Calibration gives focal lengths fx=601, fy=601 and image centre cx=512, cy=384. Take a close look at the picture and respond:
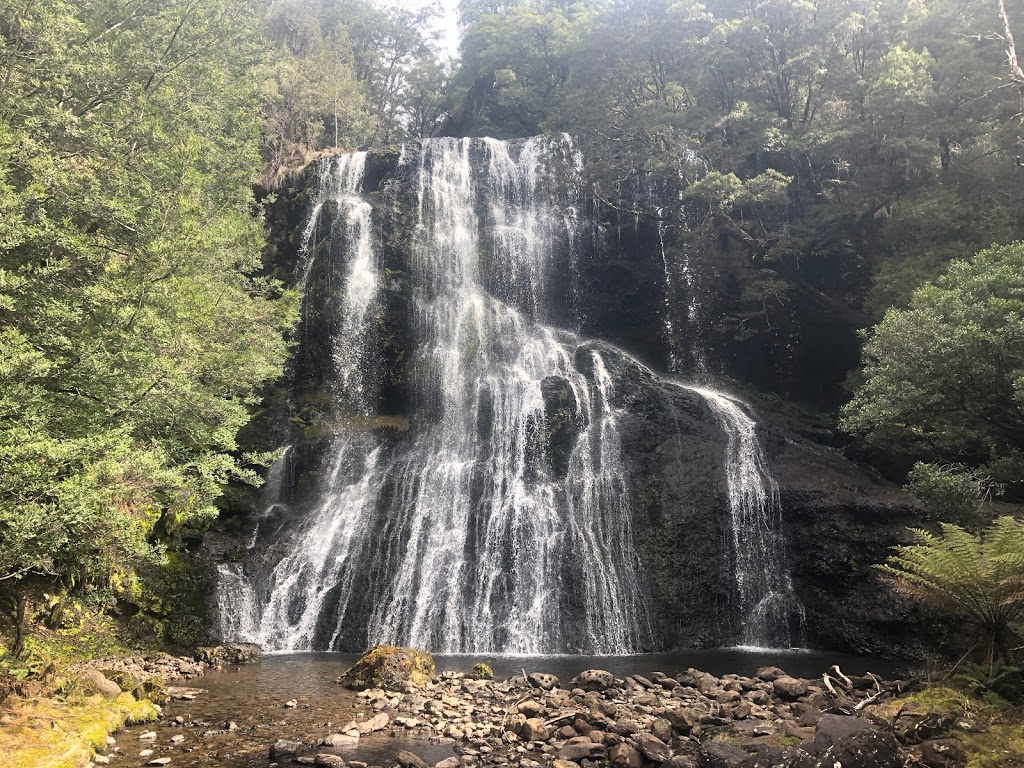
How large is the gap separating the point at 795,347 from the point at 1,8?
27.1 m

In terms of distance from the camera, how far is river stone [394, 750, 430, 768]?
268 inches

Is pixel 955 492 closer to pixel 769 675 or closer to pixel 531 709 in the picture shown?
pixel 769 675

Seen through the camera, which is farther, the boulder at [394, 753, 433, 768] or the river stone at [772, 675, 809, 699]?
the river stone at [772, 675, 809, 699]

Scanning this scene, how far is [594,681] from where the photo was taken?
10.3 meters

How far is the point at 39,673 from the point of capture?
7875 mm

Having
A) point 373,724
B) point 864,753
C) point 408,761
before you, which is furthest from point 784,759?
point 373,724

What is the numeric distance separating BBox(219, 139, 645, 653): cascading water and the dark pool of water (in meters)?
1.56

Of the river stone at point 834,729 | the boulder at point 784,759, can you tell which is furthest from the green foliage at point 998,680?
the boulder at point 784,759

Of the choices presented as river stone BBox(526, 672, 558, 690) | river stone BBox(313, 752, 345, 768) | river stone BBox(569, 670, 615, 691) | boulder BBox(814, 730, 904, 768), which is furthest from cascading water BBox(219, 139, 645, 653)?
boulder BBox(814, 730, 904, 768)

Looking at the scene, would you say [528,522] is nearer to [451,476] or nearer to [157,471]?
[451,476]

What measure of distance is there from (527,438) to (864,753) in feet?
53.6

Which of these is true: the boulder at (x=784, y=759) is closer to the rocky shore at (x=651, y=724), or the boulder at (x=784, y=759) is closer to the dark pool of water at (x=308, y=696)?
the rocky shore at (x=651, y=724)

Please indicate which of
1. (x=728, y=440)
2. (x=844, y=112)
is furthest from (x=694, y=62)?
(x=728, y=440)

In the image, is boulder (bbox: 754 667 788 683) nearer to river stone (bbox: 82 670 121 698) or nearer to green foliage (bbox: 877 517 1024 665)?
green foliage (bbox: 877 517 1024 665)
